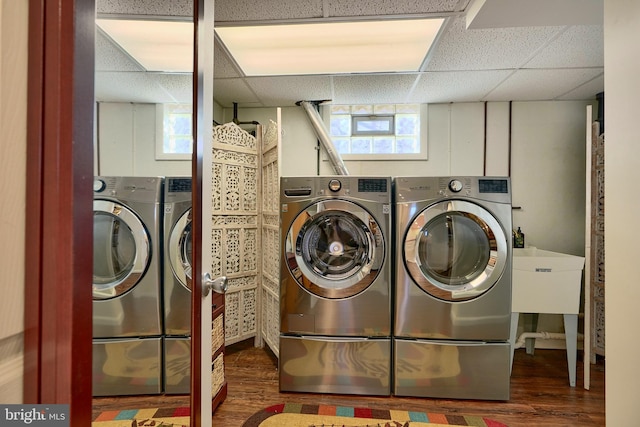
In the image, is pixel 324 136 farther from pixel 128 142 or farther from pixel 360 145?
pixel 128 142

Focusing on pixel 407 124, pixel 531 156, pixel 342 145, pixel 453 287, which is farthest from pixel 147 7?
pixel 531 156

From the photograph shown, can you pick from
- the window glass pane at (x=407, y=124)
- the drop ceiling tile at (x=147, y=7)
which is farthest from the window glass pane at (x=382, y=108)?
the drop ceiling tile at (x=147, y=7)

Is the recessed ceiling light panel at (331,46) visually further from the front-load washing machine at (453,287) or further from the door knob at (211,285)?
the door knob at (211,285)

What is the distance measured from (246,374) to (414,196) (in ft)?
5.76

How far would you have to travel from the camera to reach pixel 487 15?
150 cm

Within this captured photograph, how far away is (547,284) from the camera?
2.16 meters

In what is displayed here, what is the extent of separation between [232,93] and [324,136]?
35.2 inches

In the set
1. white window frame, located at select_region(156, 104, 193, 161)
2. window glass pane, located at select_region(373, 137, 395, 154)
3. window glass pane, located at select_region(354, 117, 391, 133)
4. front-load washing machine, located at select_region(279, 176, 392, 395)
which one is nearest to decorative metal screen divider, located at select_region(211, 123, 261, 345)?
front-load washing machine, located at select_region(279, 176, 392, 395)

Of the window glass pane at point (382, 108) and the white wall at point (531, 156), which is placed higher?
the window glass pane at point (382, 108)

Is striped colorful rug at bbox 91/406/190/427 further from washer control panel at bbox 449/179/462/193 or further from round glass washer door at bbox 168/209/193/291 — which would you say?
washer control panel at bbox 449/179/462/193

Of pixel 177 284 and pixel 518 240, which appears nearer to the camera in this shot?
pixel 177 284

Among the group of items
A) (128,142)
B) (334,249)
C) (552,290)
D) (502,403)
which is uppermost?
(128,142)

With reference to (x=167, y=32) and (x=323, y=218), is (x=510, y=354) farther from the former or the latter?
(x=167, y=32)

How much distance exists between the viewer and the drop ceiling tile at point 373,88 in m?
2.38
